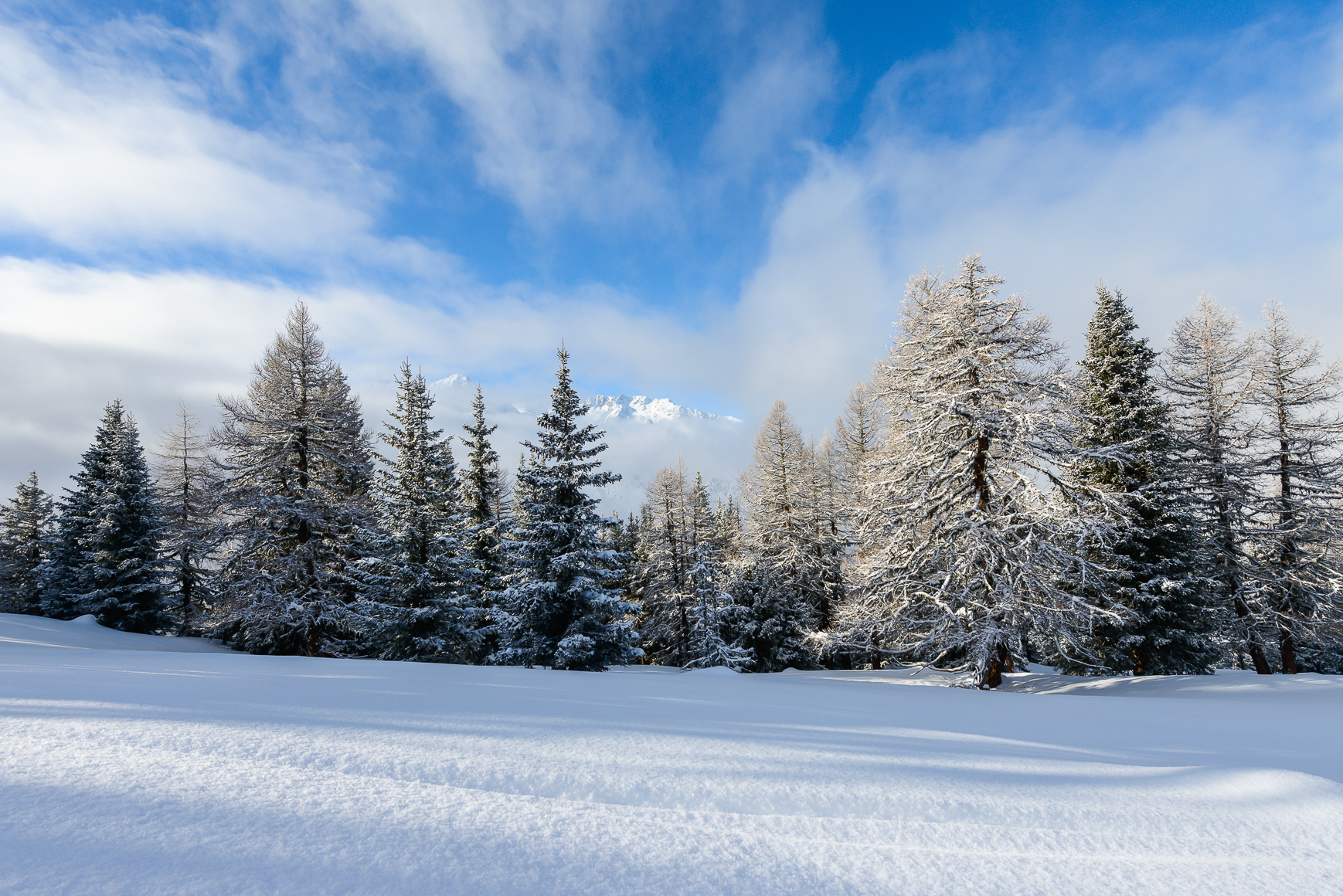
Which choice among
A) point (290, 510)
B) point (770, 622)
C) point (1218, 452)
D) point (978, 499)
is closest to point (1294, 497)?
point (1218, 452)

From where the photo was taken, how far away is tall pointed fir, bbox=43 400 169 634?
79.2ft

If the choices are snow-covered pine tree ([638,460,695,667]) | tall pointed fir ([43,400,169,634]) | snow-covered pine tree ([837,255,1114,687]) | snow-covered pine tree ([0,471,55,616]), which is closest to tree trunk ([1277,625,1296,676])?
snow-covered pine tree ([837,255,1114,687])

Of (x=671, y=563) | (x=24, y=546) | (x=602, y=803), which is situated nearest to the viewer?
(x=602, y=803)

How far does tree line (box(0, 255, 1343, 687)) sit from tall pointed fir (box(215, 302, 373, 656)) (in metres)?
0.10

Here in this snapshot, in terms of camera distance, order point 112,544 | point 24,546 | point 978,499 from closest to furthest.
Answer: point 978,499
point 112,544
point 24,546

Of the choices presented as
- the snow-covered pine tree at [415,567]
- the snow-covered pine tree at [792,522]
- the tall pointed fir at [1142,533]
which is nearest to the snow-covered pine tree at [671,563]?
the snow-covered pine tree at [792,522]

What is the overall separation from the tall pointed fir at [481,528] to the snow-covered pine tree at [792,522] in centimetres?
1170

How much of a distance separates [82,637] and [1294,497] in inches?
1489

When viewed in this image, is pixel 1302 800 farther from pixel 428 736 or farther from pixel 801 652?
pixel 801 652

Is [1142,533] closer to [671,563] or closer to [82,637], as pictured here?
[671,563]

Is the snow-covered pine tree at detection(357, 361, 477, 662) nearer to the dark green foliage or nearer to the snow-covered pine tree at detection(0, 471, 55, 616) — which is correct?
the dark green foliage

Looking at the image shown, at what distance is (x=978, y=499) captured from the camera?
13.8 meters

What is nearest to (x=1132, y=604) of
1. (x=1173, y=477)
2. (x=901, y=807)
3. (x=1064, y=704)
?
(x=1173, y=477)

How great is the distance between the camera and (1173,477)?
16.9 meters
